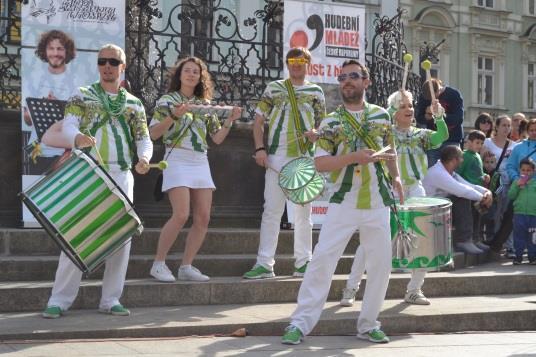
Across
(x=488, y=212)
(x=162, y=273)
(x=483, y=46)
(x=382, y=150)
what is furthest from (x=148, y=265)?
(x=483, y=46)

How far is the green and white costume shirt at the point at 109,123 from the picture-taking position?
7973 mm

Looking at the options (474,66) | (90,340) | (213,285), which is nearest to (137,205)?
(213,285)

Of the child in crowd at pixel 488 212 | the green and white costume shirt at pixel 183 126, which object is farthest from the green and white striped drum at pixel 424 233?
the child in crowd at pixel 488 212

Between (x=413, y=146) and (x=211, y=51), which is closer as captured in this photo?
(x=413, y=146)

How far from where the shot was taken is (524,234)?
11.9 metres

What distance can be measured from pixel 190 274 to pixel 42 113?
7.67ft

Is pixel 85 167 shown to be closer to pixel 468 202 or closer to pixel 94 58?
pixel 94 58

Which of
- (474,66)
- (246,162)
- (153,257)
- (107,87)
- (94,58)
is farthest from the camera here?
(474,66)

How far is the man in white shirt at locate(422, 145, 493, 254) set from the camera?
11.2m

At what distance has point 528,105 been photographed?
44.8m

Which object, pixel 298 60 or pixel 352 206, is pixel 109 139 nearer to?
pixel 352 206

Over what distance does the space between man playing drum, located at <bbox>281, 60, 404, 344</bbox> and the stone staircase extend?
0.57 m

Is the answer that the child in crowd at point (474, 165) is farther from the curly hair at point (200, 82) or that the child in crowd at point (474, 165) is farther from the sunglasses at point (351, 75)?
the sunglasses at point (351, 75)

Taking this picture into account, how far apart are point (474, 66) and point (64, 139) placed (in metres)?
36.6
